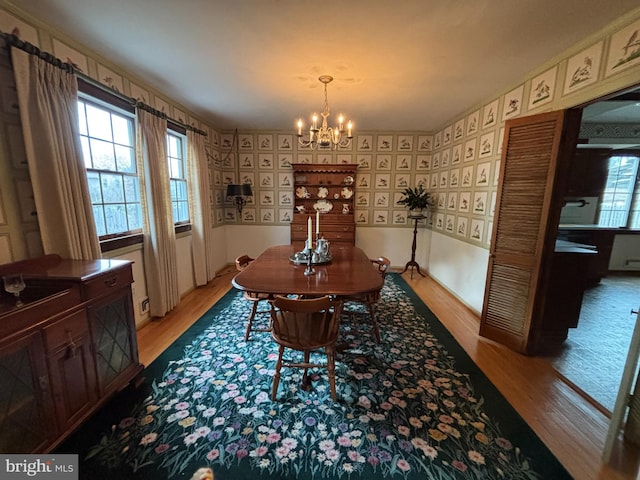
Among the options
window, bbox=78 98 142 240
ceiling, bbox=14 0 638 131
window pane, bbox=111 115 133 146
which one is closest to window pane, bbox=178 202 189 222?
window, bbox=78 98 142 240

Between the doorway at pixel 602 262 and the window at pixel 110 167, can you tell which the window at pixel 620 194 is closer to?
the doorway at pixel 602 262

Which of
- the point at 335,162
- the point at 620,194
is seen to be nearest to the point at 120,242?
the point at 335,162

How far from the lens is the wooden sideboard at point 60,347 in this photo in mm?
1159

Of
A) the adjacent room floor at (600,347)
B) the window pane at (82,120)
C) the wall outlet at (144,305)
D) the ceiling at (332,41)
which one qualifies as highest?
the ceiling at (332,41)

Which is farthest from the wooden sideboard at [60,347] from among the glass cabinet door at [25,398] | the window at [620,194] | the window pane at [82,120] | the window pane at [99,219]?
the window at [620,194]

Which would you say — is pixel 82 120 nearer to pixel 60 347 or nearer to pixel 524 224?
pixel 60 347

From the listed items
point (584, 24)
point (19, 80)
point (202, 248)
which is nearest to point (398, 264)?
point (202, 248)

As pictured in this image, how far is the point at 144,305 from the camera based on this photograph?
283 centimetres

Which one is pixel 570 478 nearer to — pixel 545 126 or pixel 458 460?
pixel 458 460

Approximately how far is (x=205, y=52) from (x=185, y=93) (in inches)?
45.5

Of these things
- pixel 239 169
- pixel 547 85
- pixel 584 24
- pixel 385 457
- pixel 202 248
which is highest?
pixel 584 24

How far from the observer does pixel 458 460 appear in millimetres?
1397

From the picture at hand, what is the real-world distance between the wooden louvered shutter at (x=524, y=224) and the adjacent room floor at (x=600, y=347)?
35 centimetres

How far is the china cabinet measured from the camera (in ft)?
15.3
